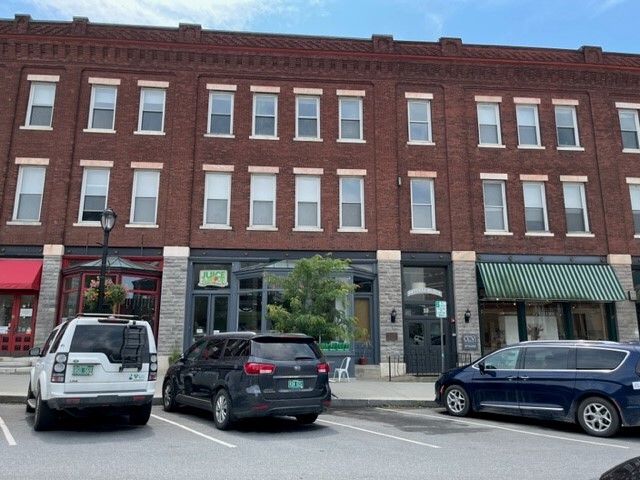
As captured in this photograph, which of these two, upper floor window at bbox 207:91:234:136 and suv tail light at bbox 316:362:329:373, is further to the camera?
upper floor window at bbox 207:91:234:136

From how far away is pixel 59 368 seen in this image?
307 inches

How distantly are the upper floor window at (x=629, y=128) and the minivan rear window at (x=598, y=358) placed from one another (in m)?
14.3

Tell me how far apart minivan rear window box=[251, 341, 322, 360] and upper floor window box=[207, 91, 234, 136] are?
11926mm

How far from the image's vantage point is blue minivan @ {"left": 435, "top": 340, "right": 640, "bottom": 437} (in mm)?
8469

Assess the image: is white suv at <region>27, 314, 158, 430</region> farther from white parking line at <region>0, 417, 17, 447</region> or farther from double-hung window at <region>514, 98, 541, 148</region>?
double-hung window at <region>514, 98, 541, 148</region>

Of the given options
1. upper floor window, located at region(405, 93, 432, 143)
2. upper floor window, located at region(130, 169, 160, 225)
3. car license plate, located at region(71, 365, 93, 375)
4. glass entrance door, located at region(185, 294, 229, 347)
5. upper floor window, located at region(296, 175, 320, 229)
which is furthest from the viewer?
upper floor window, located at region(405, 93, 432, 143)

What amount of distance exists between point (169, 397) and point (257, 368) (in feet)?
10.9

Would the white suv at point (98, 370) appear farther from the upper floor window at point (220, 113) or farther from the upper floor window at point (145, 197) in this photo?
the upper floor window at point (220, 113)

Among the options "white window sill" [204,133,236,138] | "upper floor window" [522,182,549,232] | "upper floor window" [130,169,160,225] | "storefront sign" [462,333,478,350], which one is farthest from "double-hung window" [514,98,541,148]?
"upper floor window" [130,169,160,225]

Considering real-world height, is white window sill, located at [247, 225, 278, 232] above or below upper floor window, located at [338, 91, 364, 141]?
below

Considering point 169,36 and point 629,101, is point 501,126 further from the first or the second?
point 169,36

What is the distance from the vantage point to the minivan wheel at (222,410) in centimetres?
830

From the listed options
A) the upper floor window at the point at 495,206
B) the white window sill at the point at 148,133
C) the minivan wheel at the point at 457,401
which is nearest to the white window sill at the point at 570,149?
the upper floor window at the point at 495,206

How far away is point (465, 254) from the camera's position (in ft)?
60.4
